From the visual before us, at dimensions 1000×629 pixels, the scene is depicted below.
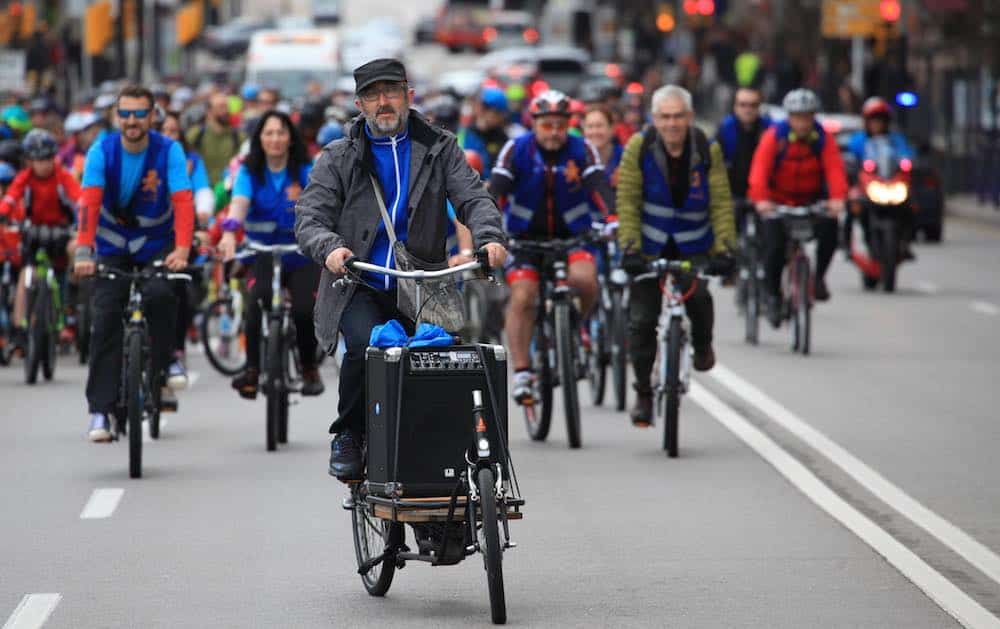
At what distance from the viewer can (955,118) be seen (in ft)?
147

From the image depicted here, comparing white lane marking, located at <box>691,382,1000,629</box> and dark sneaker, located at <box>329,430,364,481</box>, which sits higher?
dark sneaker, located at <box>329,430,364,481</box>

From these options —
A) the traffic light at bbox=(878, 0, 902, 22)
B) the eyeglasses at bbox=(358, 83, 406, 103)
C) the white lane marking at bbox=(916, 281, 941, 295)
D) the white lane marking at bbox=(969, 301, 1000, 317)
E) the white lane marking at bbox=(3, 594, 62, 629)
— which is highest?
the traffic light at bbox=(878, 0, 902, 22)

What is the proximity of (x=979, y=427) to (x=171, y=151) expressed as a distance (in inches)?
193

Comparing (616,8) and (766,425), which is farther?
(616,8)

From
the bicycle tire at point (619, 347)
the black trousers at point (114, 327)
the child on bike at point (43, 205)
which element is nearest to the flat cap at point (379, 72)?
the black trousers at point (114, 327)

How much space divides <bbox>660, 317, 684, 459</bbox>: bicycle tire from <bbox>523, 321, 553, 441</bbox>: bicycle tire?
0.78 metres

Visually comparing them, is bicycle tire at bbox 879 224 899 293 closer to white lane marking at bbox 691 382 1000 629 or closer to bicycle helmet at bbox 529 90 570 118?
white lane marking at bbox 691 382 1000 629

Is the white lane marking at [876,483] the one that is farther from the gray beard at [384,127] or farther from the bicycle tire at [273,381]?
the bicycle tire at [273,381]

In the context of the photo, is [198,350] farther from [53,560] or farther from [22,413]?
[53,560]

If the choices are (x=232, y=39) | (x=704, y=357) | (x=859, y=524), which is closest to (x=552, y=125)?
(x=704, y=357)

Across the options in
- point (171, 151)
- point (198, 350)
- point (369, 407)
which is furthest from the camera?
point (198, 350)

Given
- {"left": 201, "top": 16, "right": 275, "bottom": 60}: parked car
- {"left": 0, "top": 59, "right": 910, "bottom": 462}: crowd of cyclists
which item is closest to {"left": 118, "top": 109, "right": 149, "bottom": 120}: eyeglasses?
{"left": 0, "top": 59, "right": 910, "bottom": 462}: crowd of cyclists

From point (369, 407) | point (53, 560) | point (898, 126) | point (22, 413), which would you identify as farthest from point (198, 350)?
point (898, 126)

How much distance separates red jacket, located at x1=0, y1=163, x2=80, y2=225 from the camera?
705 inches
